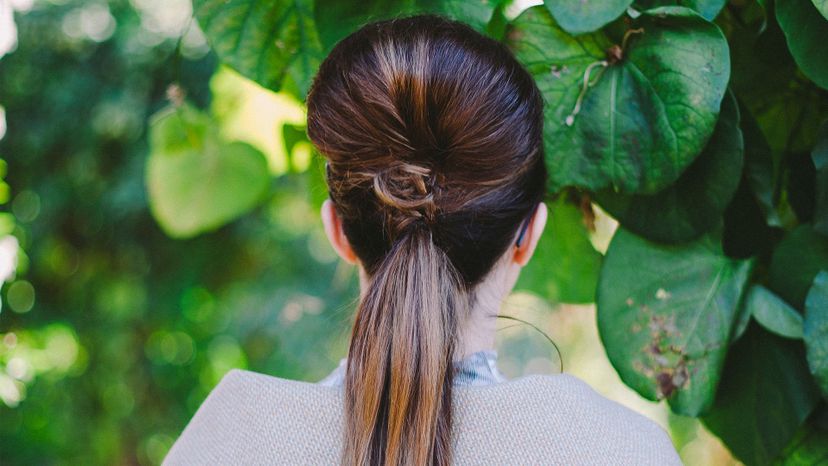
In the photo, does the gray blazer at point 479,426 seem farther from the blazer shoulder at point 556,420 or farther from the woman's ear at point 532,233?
the woman's ear at point 532,233

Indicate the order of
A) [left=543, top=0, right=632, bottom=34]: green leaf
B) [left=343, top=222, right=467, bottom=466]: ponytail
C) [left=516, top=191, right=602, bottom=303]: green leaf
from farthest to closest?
[left=516, top=191, right=602, bottom=303]: green leaf → [left=543, top=0, right=632, bottom=34]: green leaf → [left=343, top=222, right=467, bottom=466]: ponytail

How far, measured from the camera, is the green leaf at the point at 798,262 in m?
0.68

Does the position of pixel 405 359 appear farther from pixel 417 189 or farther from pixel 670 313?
pixel 670 313

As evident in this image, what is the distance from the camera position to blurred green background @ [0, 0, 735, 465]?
1.87m

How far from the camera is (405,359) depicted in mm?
554

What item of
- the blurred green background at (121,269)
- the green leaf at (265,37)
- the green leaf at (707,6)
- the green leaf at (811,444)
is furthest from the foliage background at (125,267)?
the green leaf at (707,6)

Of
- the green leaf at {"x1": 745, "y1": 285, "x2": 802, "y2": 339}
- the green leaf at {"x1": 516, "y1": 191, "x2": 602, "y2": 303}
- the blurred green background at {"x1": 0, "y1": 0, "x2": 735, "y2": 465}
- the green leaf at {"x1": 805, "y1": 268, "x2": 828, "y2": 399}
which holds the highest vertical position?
the green leaf at {"x1": 805, "y1": 268, "x2": 828, "y2": 399}

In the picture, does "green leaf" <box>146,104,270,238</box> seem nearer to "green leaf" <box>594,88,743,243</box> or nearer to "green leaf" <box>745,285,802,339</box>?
"green leaf" <box>594,88,743,243</box>

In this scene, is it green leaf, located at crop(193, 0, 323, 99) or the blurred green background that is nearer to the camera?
green leaf, located at crop(193, 0, 323, 99)

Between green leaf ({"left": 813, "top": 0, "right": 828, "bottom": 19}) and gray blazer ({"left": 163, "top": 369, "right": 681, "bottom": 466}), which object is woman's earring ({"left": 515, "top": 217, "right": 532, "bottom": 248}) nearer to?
gray blazer ({"left": 163, "top": 369, "right": 681, "bottom": 466})

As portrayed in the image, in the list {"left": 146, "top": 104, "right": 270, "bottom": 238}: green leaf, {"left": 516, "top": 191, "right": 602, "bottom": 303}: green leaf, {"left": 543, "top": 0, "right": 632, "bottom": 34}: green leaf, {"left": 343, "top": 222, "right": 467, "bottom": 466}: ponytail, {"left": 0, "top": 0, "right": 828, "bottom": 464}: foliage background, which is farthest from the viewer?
{"left": 0, "top": 0, "right": 828, "bottom": 464}: foliage background

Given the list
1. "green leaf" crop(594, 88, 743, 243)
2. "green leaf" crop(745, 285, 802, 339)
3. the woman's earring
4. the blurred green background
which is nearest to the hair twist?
the woman's earring

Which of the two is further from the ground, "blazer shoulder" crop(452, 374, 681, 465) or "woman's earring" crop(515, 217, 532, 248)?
"woman's earring" crop(515, 217, 532, 248)

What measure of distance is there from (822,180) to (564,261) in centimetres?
27
